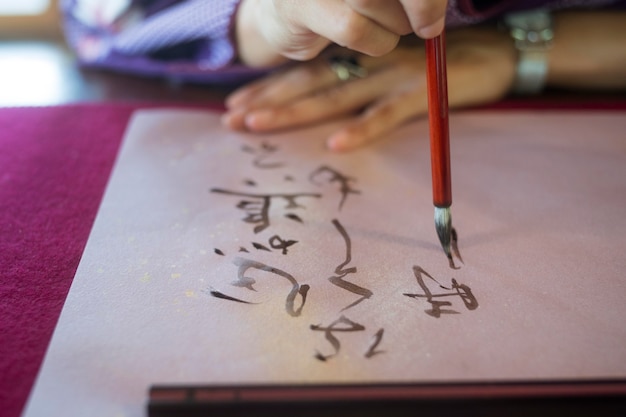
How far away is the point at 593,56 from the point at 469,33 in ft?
0.38

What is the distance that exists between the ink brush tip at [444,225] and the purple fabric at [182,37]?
0.25 meters

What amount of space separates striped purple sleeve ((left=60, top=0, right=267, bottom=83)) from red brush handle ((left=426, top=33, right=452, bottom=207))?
273mm

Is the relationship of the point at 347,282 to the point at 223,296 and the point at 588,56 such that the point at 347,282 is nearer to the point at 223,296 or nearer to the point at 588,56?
the point at 223,296

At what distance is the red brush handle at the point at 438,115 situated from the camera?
0.38m

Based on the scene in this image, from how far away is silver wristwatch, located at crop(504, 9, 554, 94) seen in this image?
0.64m

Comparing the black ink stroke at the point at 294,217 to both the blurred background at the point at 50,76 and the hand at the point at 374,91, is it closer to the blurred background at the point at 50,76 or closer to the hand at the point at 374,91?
the hand at the point at 374,91

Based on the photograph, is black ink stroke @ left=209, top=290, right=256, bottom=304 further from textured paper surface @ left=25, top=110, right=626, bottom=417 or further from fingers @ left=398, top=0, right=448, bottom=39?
fingers @ left=398, top=0, right=448, bottom=39

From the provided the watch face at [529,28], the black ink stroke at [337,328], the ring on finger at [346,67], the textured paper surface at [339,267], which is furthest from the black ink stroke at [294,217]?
the watch face at [529,28]

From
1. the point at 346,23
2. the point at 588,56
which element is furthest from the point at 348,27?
the point at 588,56

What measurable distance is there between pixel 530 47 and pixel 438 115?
0.30m

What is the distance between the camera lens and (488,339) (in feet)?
1.13

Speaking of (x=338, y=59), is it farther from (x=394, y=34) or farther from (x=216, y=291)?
(x=216, y=291)

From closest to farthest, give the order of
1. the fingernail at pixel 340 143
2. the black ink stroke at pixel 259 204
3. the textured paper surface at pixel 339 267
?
the textured paper surface at pixel 339 267
the black ink stroke at pixel 259 204
the fingernail at pixel 340 143

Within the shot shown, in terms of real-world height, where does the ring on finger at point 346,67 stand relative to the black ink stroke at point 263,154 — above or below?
above
